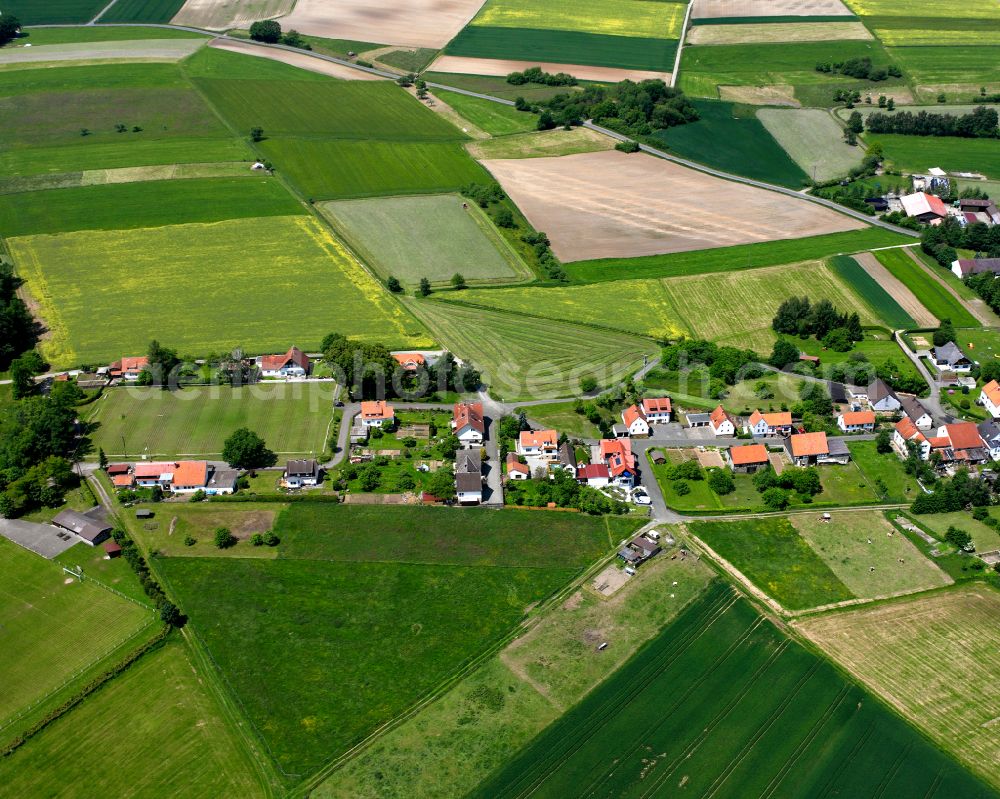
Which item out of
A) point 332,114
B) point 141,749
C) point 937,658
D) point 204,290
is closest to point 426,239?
point 204,290

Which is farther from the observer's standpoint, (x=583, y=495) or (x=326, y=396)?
(x=326, y=396)

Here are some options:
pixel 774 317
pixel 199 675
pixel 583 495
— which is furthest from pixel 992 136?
pixel 199 675

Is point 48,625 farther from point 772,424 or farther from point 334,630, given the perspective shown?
point 772,424

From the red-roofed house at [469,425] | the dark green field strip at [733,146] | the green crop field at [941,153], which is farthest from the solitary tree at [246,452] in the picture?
the green crop field at [941,153]

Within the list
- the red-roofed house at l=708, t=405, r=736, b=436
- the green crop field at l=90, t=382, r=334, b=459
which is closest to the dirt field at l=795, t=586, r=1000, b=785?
the red-roofed house at l=708, t=405, r=736, b=436

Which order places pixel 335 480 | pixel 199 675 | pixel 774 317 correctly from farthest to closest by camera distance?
pixel 774 317, pixel 335 480, pixel 199 675

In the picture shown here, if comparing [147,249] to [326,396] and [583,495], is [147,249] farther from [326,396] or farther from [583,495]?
[583,495]

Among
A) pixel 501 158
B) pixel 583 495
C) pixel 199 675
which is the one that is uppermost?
pixel 501 158
